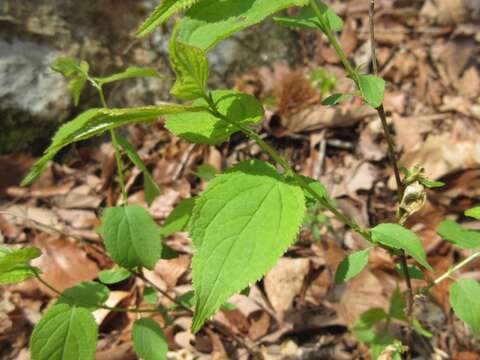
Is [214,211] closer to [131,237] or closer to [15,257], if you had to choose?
[15,257]

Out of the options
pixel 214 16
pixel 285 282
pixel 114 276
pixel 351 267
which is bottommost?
pixel 285 282

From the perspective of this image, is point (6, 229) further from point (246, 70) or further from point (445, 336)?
point (445, 336)

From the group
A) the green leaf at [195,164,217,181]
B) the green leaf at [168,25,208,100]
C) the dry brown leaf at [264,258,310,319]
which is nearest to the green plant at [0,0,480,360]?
the green leaf at [168,25,208,100]

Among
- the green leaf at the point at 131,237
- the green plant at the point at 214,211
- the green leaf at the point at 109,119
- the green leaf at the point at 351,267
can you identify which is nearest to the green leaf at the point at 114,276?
the green plant at the point at 214,211

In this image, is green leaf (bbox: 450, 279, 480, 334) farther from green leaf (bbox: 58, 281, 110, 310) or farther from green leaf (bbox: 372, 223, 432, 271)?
green leaf (bbox: 58, 281, 110, 310)

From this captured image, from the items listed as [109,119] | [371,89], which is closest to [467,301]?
[371,89]

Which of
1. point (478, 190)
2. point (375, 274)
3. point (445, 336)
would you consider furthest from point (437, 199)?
point (445, 336)
